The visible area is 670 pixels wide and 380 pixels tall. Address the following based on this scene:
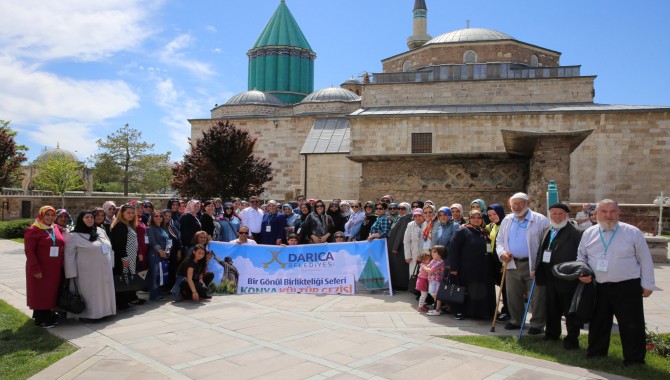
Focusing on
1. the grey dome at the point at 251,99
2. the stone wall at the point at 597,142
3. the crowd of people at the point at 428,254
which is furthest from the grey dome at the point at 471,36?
the crowd of people at the point at 428,254

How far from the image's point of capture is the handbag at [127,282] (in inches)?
271

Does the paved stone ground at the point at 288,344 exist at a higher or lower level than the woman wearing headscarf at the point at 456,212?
lower

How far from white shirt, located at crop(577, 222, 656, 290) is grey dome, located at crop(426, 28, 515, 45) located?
2735 cm

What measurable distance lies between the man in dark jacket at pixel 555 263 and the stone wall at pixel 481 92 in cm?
2314

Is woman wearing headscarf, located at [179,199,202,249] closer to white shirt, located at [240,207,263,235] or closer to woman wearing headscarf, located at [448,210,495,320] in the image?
white shirt, located at [240,207,263,235]

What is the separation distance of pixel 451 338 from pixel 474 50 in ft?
89.1

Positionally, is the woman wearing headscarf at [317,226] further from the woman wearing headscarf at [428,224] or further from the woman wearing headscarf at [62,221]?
the woman wearing headscarf at [62,221]

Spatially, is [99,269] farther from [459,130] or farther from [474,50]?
[474,50]

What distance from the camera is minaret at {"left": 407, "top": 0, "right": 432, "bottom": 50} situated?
1505 inches

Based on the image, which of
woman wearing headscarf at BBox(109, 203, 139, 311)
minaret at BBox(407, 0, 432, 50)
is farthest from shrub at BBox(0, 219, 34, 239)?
minaret at BBox(407, 0, 432, 50)

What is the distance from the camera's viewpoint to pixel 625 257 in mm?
4656

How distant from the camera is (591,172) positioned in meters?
23.5

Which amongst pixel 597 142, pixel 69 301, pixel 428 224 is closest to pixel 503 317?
pixel 428 224

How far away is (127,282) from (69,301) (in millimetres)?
920
